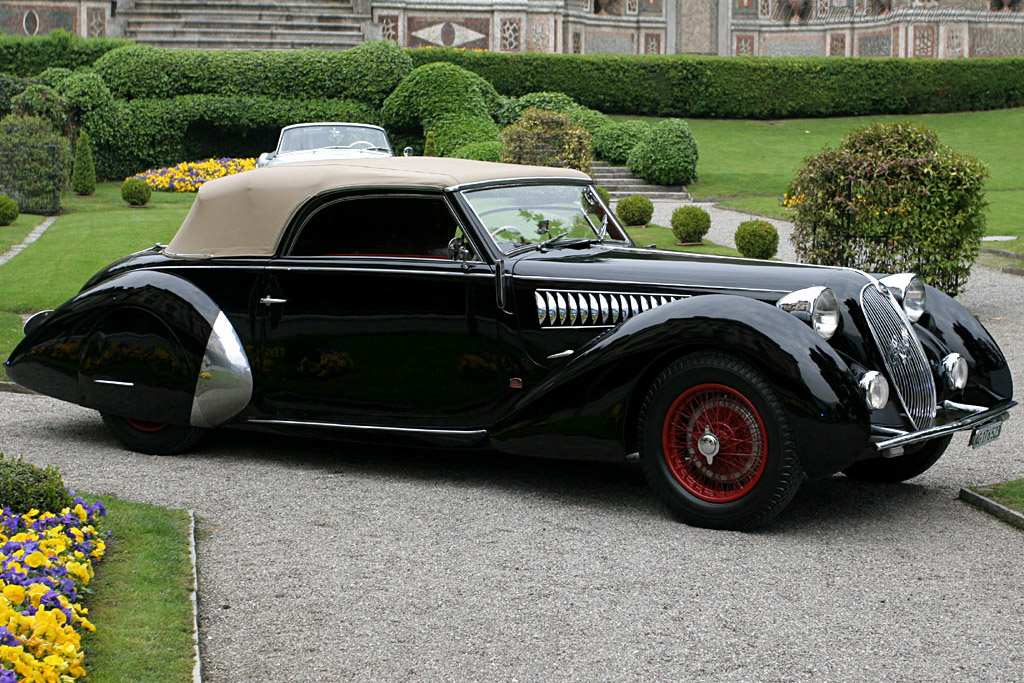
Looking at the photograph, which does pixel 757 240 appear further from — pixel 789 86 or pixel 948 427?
pixel 789 86

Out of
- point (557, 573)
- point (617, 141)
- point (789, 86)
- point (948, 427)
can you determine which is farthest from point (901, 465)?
point (789, 86)

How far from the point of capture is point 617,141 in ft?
95.1

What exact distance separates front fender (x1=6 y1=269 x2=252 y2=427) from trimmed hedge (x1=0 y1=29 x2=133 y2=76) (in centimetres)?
2828

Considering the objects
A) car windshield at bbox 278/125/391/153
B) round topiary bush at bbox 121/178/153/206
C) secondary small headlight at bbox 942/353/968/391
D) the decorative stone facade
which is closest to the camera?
secondary small headlight at bbox 942/353/968/391

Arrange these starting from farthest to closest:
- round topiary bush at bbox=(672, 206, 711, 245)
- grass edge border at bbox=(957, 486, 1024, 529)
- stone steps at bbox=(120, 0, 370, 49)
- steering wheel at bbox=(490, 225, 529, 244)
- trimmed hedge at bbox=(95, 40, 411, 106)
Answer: stone steps at bbox=(120, 0, 370, 49) → trimmed hedge at bbox=(95, 40, 411, 106) → round topiary bush at bbox=(672, 206, 711, 245) → steering wheel at bbox=(490, 225, 529, 244) → grass edge border at bbox=(957, 486, 1024, 529)

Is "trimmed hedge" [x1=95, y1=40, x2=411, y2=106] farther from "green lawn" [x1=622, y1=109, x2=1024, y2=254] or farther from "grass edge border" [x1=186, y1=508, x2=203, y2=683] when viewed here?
"grass edge border" [x1=186, y1=508, x2=203, y2=683]

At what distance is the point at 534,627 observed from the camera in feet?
13.6

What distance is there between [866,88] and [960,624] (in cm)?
3777

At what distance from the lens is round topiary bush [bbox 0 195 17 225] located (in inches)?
784

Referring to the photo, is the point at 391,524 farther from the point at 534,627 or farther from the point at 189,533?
the point at 534,627

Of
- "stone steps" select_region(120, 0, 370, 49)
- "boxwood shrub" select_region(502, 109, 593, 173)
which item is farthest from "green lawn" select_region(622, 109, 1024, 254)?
"stone steps" select_region(120, 0, 370, 49)

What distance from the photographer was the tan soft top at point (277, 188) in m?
6.23

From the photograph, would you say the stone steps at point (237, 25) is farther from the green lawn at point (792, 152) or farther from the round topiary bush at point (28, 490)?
the round topiary bush at point (28, 490)

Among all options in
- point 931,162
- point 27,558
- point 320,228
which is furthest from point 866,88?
point 27,558
